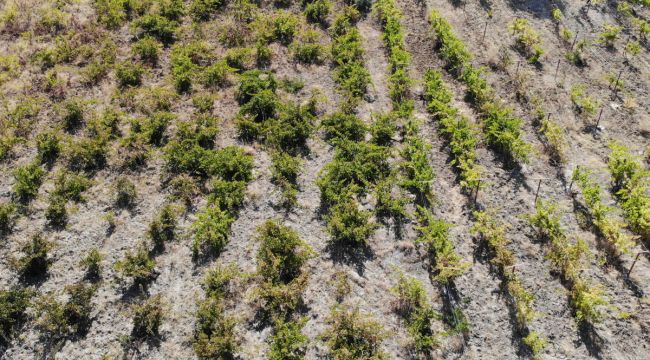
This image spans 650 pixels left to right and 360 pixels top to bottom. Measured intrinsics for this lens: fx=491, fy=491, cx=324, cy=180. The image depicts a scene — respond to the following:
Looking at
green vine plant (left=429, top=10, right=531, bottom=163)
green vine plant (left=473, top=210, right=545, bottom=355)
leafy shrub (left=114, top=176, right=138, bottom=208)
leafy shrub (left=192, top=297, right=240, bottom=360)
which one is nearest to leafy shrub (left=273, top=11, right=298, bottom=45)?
green vine plant (left=429, top=10, right=531, bottom=163)

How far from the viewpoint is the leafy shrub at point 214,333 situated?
10.2 m

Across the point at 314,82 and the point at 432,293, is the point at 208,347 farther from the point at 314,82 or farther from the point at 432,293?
the point at 314,82

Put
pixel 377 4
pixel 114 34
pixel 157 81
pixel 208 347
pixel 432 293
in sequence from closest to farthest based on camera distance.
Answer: pixel 208 347 < pixel 432 293 < pixel 157 81 < pixel 114 34 < pixel 377 4

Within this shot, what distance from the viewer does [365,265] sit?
11.9 m

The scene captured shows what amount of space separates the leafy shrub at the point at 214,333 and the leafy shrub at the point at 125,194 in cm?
391

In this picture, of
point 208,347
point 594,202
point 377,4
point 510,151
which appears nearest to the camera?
point 208,347

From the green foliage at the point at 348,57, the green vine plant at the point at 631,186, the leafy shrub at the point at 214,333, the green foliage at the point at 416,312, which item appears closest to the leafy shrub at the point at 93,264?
the leafy shrub at the point at 214,333

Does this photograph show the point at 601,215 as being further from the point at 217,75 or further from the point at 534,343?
the point at 217,75

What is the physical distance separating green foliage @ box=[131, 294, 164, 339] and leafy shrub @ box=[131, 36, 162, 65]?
9779 millimetres

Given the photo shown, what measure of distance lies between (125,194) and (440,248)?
839 cm

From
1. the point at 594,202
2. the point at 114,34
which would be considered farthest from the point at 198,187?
the point at 594,202

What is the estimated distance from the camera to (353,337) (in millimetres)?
10391

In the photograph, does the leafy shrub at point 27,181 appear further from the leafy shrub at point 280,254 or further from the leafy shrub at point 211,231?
the leafy shrub at point 280,254

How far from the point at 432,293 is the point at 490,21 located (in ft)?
41.5
